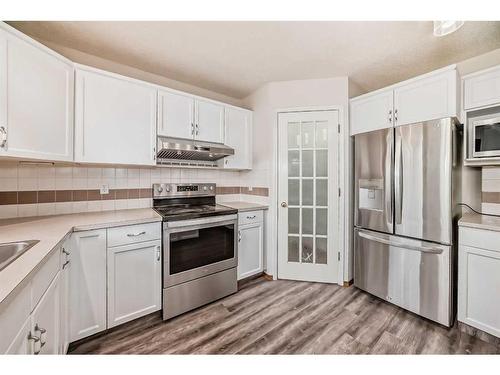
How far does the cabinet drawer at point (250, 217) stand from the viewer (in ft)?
8.36

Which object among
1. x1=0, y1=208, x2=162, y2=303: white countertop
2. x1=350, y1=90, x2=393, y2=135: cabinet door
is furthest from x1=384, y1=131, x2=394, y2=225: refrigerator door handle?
x1=0, y1=208, x2=162, y2=303: white countertop

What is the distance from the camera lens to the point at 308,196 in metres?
2.69

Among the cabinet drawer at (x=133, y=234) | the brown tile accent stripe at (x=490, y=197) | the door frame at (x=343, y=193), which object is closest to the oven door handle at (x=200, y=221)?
the cabinet drawer at (x=133, y=234)

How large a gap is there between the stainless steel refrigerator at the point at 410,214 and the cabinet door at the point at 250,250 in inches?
44.8

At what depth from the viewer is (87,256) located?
5.25 ft

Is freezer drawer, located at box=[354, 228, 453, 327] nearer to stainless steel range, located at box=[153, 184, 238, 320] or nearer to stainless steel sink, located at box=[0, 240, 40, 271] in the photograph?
stainless steel range, located at box=[153, 184, 238, 320]

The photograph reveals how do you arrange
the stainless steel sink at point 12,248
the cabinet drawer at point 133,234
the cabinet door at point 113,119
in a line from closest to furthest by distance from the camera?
the stainless steel sink at point 12,248 < the cabinet drawer at point 133,234 < the cabinet door at point 113,119

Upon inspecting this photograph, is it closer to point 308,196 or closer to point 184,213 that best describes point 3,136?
point 184,213

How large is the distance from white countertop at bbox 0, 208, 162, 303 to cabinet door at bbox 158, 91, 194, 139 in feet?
2.94

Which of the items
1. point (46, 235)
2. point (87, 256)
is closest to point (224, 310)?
point (87, 256)

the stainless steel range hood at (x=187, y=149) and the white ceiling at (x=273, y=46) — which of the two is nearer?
the white ceiling at (x=273, y=46)

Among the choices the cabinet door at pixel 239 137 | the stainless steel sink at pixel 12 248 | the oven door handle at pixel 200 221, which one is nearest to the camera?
the stainless steel sink at pixel 12 248

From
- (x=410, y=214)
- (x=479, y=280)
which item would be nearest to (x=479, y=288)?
(x=479, y=280)

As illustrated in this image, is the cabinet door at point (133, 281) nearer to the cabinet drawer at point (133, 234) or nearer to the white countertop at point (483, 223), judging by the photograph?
the cabinet drawer at point (133, 234)
